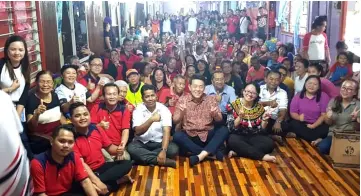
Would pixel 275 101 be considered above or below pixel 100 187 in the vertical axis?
above

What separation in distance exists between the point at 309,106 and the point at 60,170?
2173mm

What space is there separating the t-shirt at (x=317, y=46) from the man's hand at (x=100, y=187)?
2.50m

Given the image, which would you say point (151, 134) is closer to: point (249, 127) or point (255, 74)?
point (249, 127)

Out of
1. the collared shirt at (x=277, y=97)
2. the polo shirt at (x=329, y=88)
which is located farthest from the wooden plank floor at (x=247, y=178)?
the polo shirt at (x=329, y=88)

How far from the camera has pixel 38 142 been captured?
2574 mm

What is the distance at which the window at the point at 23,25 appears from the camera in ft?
9.10

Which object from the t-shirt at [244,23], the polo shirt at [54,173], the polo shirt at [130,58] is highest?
the t-shirt at [244,23]

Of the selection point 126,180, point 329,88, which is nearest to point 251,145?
point 329,88

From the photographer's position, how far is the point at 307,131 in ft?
11.2

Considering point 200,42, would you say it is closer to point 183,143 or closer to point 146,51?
point 146,51

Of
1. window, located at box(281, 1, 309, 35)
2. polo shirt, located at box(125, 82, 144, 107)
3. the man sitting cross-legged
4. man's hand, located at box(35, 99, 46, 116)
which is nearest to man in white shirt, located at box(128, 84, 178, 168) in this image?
the man sitting cross-legged

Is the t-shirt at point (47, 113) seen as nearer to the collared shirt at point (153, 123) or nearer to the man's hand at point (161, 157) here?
the collared shirt at point (153, 123)

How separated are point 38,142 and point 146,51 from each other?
163cm

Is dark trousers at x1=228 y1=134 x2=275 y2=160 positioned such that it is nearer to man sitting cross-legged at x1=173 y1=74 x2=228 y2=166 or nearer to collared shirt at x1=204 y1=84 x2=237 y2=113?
man sitting cross-legged at x1=173 y1=74 x2=228 y2=166
